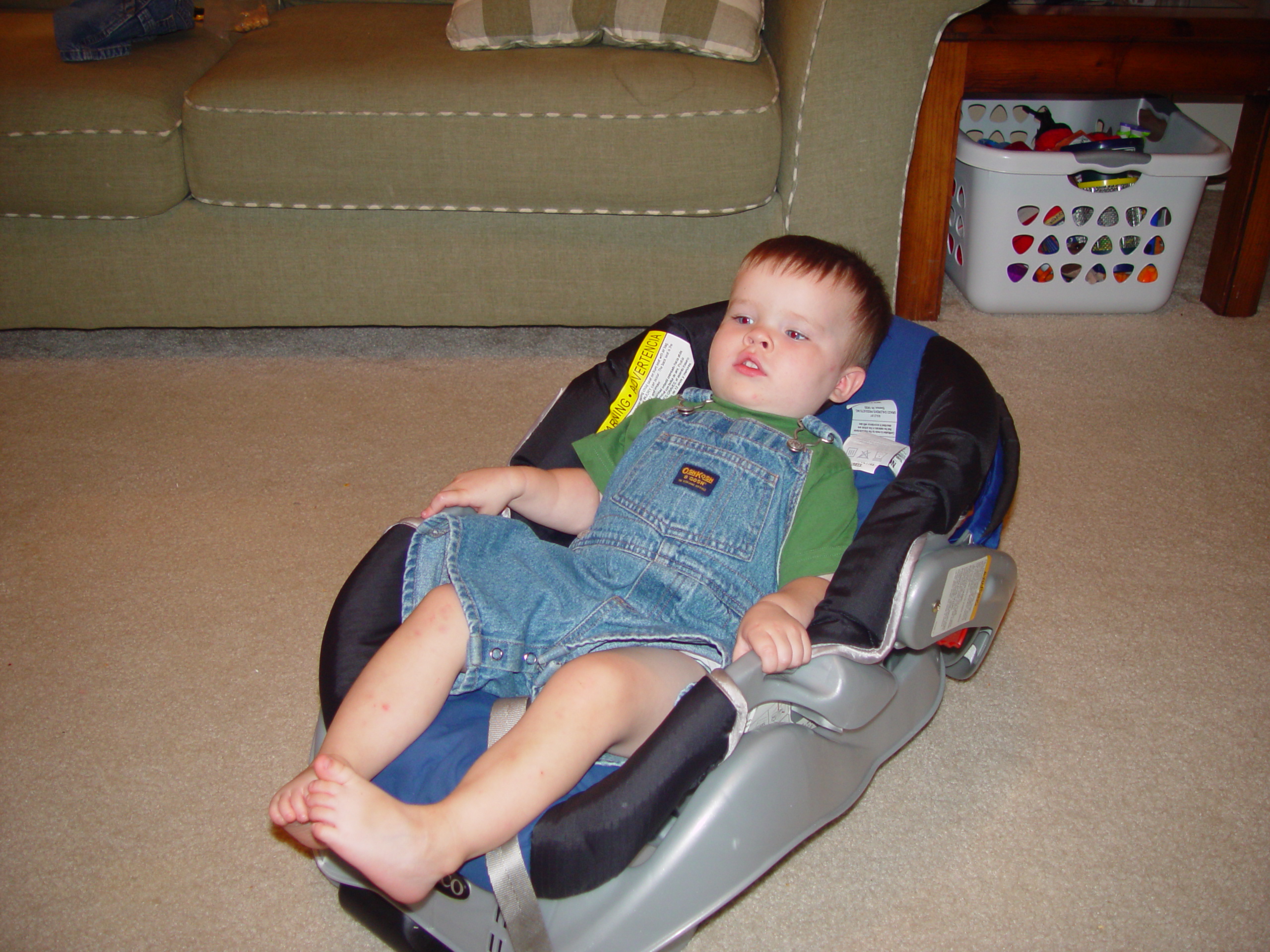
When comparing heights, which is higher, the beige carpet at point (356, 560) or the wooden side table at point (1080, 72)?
the wooden side table at point (1080, 72)

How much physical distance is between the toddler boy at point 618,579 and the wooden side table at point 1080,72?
0.79 metres

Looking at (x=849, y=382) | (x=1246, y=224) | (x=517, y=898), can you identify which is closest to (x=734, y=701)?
(x=517, y=898)

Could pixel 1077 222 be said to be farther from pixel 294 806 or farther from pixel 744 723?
pixel 294 806

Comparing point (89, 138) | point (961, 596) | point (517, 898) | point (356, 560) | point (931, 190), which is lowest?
point (356, 560)

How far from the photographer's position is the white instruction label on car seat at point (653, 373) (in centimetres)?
123

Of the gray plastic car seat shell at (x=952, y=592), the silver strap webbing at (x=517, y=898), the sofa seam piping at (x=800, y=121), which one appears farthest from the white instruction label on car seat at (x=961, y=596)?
the sofa seam piping at (x=800, y=121)

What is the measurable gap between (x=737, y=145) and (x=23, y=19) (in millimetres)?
1481

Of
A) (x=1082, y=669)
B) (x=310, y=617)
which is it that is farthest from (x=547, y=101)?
(x=1082, y=669)

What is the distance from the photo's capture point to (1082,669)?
3.99ft

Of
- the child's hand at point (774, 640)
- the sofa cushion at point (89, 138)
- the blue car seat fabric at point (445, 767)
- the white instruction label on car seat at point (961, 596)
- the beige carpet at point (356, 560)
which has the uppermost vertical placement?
the sofa cushion at point (89, 138)

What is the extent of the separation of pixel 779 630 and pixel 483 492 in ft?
1.22

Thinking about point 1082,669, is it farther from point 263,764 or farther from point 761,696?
point 263,764

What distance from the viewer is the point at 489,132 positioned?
1592mm

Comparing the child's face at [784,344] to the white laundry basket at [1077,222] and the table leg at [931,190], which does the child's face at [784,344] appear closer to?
the table leg at [931,190]
